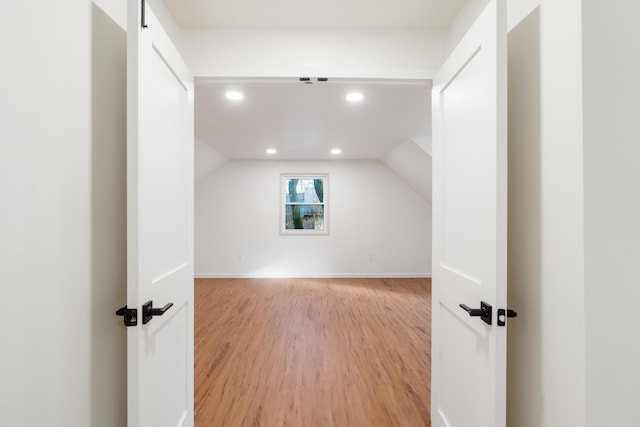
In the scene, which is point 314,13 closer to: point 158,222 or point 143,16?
point 143,16

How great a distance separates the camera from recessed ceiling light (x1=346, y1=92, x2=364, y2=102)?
2.48 metres

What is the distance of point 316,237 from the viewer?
5.61 m

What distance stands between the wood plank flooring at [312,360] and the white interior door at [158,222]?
479 mm

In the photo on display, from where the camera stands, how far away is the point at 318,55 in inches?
64.1

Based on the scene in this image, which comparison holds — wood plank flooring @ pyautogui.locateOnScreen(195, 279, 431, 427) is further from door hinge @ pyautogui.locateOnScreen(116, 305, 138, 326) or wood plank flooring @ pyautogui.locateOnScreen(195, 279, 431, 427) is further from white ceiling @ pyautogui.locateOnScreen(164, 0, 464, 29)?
white ceiling @ pyautogui.locateOnScreen(164, 0, 464, 29)

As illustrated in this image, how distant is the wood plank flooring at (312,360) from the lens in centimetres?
174
